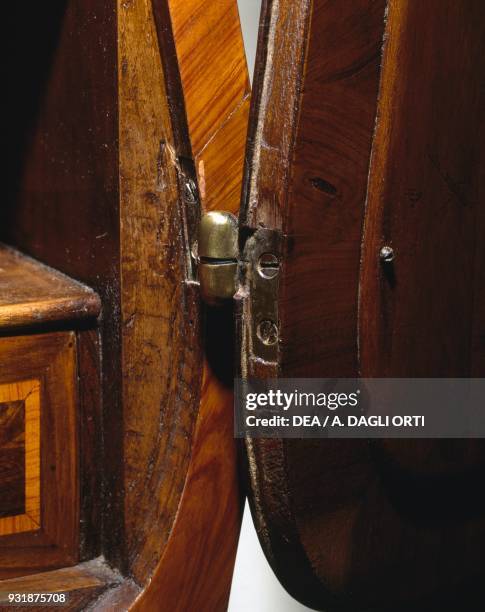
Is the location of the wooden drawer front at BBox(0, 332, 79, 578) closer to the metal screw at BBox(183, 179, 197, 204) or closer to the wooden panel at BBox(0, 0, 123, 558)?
the wooden panel at BBox(0, 0, 123, 558)

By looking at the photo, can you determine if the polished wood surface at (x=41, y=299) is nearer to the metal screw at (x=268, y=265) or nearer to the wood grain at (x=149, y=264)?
the wood grain at (x=149, y=264)

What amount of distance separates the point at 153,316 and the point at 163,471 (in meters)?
0.11

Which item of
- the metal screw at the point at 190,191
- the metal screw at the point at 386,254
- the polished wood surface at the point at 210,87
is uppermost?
the polished wood surface at the point at 210,87

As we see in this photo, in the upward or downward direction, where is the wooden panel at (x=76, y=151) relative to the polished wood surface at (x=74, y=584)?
upward

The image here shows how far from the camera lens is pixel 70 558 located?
2.27 feet

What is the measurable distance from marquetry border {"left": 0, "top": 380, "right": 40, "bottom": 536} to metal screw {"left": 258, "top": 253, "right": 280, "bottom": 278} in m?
0.19

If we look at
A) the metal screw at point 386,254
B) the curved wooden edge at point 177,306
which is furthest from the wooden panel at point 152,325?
the metal screw at point 386,254

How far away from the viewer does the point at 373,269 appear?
61 cm

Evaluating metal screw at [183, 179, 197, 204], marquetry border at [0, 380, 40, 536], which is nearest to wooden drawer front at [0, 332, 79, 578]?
marquetry border at [0, 380, 40, 536]

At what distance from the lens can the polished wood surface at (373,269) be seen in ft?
1.88

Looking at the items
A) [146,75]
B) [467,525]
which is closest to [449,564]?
[467,525]

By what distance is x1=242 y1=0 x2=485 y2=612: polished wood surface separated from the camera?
574 mm

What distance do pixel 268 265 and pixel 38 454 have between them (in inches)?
9.1

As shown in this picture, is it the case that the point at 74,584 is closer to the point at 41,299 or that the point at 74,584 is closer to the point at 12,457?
the point at 12,457
